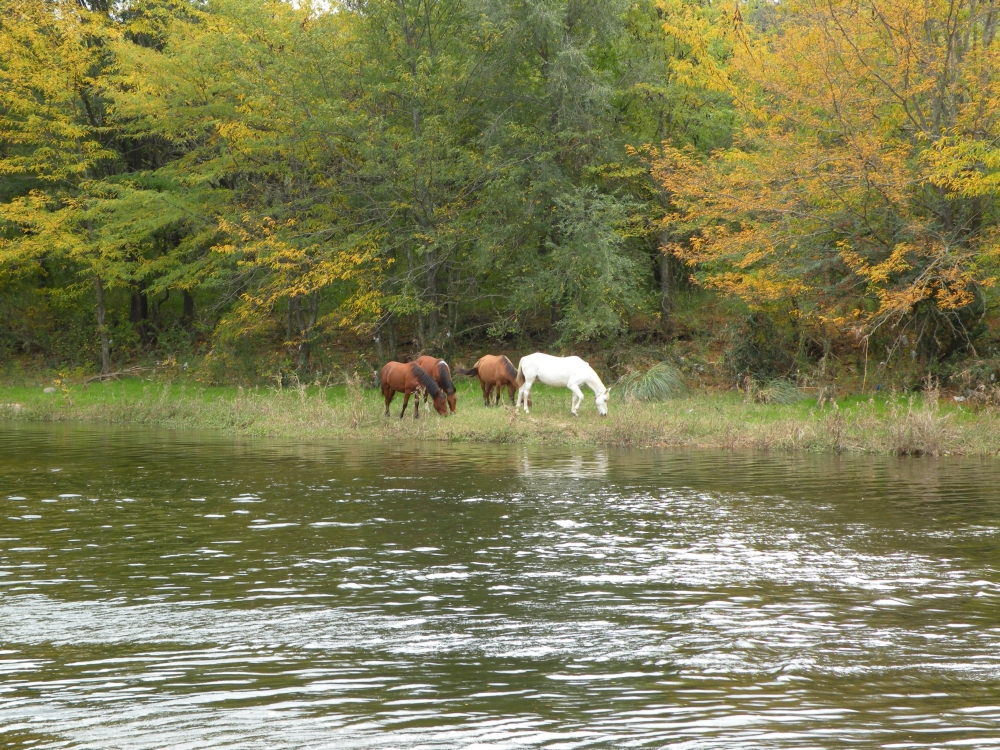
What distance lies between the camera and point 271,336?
44375 mm

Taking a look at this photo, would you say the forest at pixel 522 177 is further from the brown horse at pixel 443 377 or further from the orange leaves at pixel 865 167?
the brown horse at pixel 443 377

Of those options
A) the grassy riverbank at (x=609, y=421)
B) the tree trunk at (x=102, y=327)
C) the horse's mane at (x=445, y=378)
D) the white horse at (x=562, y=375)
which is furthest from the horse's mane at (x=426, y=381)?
the tree trunk at (x=102, y=327)

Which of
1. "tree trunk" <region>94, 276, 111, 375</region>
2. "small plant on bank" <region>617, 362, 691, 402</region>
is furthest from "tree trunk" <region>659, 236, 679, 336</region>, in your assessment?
"tree trunk" <region>94, 276, 111, 375</region>

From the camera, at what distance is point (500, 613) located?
9562 millimetres

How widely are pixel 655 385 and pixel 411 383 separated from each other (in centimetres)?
717

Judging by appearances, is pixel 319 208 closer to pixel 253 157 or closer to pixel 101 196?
pixel 253 157

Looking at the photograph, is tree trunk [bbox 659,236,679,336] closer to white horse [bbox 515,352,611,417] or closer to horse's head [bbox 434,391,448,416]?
white horse [bbox 515,352,611,417]

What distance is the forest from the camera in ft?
90.6

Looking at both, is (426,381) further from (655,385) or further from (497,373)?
(655,385)

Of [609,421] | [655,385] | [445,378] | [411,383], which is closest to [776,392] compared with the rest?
[655,385]

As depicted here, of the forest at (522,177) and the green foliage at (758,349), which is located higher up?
the forest at (522,177)

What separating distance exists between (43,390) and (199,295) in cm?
1106

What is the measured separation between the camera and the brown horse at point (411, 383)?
89.6ft

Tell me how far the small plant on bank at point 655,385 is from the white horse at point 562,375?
5.61 feet
